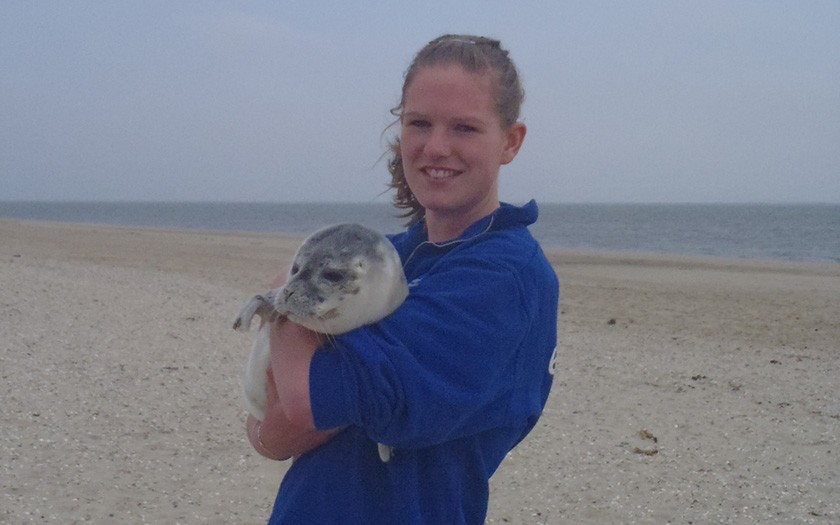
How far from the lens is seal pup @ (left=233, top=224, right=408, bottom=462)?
183cm

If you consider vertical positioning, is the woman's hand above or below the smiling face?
below

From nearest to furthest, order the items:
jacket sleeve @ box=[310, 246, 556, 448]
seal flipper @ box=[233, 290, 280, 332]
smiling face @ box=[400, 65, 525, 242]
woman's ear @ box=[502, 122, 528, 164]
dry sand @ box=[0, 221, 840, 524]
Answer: jacket sleeve @ box=[310, 246, 556, 448]
seal flipper @ box=[233, 290, 280, 332]
smiling face @ box=[400, 65, 525, 242]
woman's ear @ box=[502, 122, 528, 164]
dry sand @ box=[0, 221, 840, 524]

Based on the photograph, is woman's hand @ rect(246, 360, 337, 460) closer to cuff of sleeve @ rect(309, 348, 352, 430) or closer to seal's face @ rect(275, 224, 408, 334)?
cuff of sleeve @ rect(309, 348, 352, 430)

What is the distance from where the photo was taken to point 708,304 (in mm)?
16594

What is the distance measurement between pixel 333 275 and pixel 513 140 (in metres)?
0.69

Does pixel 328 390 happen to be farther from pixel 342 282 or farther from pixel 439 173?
pixel 439 173

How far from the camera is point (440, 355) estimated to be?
1766 millimetres

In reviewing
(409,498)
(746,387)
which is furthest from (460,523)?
(746,387)

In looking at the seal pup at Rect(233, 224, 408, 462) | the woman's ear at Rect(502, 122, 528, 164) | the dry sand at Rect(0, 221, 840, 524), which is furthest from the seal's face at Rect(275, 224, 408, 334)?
the dry sand at Rect(0, 221, 840, 524)

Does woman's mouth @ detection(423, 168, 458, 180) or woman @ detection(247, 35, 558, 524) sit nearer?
woman @ detection(247, 35, 558, 524)

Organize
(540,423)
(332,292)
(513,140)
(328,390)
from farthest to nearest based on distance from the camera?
(540,423) → (513,140) → (332,292) → (328,390)

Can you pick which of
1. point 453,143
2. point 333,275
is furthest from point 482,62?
point 333,275

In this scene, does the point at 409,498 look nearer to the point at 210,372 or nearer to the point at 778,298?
the point at 210,372

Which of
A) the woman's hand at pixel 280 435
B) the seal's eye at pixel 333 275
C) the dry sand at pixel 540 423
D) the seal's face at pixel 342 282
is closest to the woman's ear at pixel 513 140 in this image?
the seal's face at pixel 342 282
